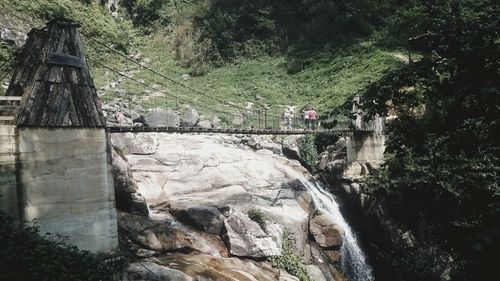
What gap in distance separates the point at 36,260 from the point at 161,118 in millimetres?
13959

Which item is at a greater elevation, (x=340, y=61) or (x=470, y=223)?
(x=340, y=61)

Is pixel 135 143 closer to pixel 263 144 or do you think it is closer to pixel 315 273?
pixel 263 144

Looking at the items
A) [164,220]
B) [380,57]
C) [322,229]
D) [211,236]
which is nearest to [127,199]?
[164,220]

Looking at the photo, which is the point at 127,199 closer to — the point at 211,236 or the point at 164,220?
the point at 164,220

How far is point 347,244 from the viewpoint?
1747 centimetres

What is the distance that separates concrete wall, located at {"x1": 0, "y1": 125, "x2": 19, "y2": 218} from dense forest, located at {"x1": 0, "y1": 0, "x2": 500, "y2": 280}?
7446mm

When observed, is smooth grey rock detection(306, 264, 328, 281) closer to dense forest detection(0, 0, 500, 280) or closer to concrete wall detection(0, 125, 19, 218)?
dense forest detection(0, 0, 500, 280)

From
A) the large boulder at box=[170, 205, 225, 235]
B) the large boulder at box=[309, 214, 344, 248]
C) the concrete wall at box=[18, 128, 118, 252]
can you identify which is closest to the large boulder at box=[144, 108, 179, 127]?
the large boulder at box=[170, 205, 225, 235]

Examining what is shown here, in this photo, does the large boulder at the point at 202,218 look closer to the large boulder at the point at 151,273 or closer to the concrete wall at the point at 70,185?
the large boulder at the point at 151,273

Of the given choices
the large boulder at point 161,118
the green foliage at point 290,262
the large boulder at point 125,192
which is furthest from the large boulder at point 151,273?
the large boulder at point 161,118

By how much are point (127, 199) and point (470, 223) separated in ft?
34.8

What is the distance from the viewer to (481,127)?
15.8ft

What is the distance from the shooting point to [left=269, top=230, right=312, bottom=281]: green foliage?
46.9ft

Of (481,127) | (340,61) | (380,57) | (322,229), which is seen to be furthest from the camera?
(340,61)
